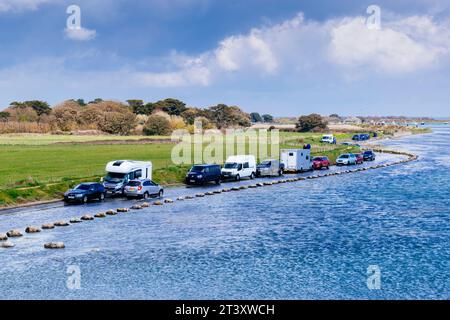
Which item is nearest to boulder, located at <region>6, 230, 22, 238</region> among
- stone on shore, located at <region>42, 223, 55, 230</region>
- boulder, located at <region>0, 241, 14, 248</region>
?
boulder, located at <region>0, 241, 14, 248</region>

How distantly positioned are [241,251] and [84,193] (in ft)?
75.4

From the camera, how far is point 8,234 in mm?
38844

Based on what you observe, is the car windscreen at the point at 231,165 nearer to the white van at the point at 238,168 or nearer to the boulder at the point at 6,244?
the white van at the point at 238,168

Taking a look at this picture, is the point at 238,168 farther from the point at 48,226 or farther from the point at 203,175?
the point at 48,226

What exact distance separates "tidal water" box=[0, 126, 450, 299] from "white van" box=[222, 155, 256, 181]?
16636mm

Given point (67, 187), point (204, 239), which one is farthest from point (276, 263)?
point (67, 187)

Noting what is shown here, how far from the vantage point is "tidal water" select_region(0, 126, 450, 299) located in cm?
2814

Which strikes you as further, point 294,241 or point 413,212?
point 413,212

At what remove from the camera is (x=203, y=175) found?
70812mm

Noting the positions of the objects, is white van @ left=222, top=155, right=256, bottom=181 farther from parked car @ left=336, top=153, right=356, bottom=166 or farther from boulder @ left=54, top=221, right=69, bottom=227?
boulder @ left=54, top=221, right=69, bottom=227

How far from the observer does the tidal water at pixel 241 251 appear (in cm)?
2814
